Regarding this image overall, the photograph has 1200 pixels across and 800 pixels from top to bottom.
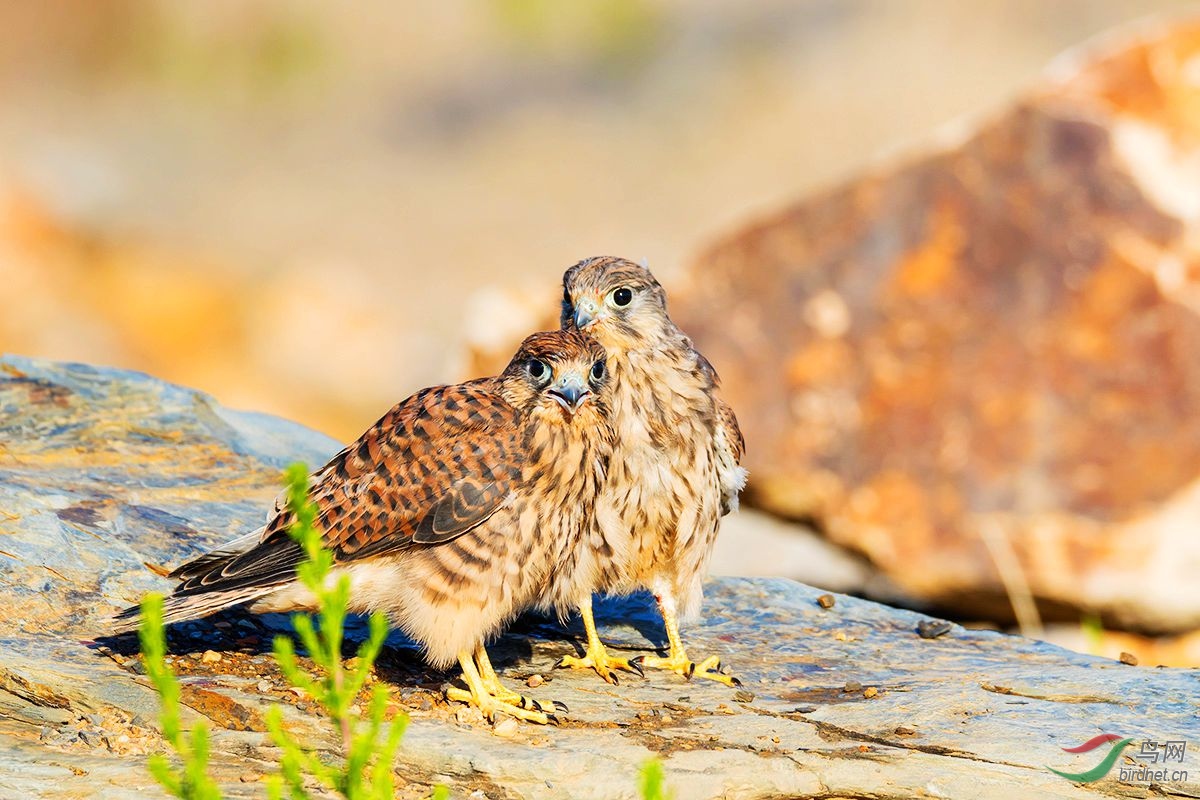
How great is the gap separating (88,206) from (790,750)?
36.3ft

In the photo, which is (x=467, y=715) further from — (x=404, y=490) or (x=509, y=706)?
(x=404, y=490)

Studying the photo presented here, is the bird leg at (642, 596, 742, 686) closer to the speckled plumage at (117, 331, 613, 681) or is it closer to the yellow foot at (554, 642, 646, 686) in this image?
the yellow foot at (554, 642, 646, 686)

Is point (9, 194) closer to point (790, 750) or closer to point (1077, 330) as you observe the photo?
point (1077, 330)

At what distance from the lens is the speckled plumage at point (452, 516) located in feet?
11.9

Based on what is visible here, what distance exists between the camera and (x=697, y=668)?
4027 mm

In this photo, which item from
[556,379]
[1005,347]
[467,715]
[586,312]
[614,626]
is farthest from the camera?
[1005,347]

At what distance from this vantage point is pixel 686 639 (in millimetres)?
4355

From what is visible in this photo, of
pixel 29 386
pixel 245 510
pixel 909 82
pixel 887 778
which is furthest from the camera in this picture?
pixel 909 82

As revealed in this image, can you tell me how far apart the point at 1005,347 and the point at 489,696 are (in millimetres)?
3712

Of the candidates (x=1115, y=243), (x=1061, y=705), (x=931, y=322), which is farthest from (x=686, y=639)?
(x=1115, y=243)

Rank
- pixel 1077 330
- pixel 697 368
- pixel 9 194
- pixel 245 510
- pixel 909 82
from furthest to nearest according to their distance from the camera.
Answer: pixel 909 82 < pixel 9 194 < pixel 1077 330 < pixel 245 510 < pixel 697 368

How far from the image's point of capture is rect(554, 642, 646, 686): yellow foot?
4.02m

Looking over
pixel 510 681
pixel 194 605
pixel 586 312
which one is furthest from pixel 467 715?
pixel 586 312

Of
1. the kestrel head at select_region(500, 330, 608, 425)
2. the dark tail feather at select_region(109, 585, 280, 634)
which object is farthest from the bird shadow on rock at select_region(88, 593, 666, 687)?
the kestrel head at select_region(500, 330, 608, 425)
